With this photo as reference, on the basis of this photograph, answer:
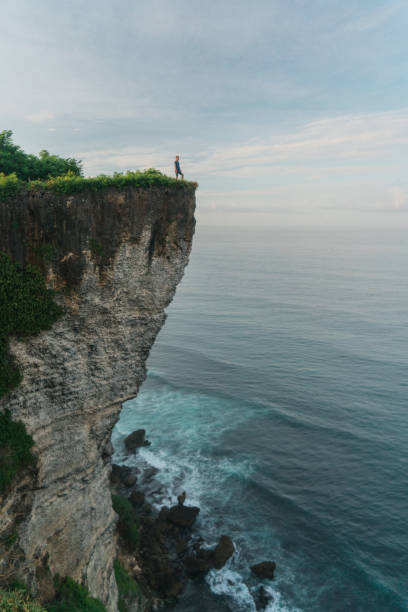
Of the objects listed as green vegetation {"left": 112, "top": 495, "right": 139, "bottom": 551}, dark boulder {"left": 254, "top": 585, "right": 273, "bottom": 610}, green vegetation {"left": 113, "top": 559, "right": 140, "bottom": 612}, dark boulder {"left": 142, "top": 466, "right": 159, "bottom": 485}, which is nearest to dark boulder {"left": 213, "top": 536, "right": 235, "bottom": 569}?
dark boulder {"left": 254, "top": 585, "right": 273, "bottom": 610}

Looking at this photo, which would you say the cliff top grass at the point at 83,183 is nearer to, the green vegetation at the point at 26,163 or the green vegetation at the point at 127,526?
the green vegetation at the point at 26,163

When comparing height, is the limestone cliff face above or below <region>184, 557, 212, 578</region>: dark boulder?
above

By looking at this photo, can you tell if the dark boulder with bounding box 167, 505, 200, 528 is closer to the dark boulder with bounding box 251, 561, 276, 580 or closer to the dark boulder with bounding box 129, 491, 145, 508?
the dark boulder with bounding box 129, 491, 145, 508

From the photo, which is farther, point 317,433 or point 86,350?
point 317,433

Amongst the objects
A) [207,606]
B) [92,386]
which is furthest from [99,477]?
[207,606]

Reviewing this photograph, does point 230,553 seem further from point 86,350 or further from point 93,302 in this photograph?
point 93,302

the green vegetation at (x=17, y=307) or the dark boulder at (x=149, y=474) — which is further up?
the green vegetation at (x=17, y=307)

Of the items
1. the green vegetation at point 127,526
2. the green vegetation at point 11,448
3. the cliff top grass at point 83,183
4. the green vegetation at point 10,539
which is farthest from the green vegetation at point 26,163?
the green vegetation at point 127,526
